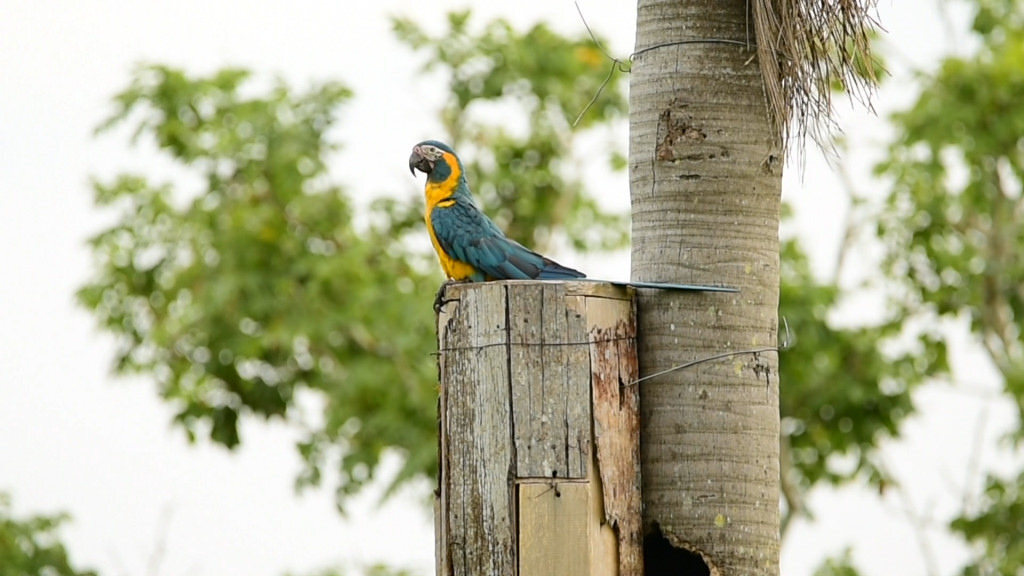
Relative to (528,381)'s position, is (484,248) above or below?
above

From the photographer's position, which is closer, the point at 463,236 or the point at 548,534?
the point at 548,534

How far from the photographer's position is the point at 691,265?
3.48 m

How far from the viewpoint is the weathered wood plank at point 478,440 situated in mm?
3166

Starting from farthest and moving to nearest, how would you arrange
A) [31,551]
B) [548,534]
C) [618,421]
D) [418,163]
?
[31,551]
[418,163]
[618,421]
[548,534]

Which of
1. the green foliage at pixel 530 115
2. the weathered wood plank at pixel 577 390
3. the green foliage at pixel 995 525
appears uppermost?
the green foliage at pixel 530 115

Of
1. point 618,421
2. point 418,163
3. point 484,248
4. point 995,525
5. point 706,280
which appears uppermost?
point 418,163

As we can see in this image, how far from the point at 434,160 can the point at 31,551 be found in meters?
5.35

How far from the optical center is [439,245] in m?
4.21

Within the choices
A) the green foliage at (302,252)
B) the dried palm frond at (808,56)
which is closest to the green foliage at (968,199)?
the green foliage at (302,252)

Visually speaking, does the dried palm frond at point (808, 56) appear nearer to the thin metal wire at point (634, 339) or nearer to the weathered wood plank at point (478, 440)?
the thin metal wire at point (634, 339)

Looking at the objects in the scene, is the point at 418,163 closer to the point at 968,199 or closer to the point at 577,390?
the point at 577,390

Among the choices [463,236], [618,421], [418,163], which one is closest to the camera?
[618,421]

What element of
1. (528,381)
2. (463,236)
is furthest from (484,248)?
(528,381)

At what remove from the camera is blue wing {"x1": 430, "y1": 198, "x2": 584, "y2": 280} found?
3.69 m
